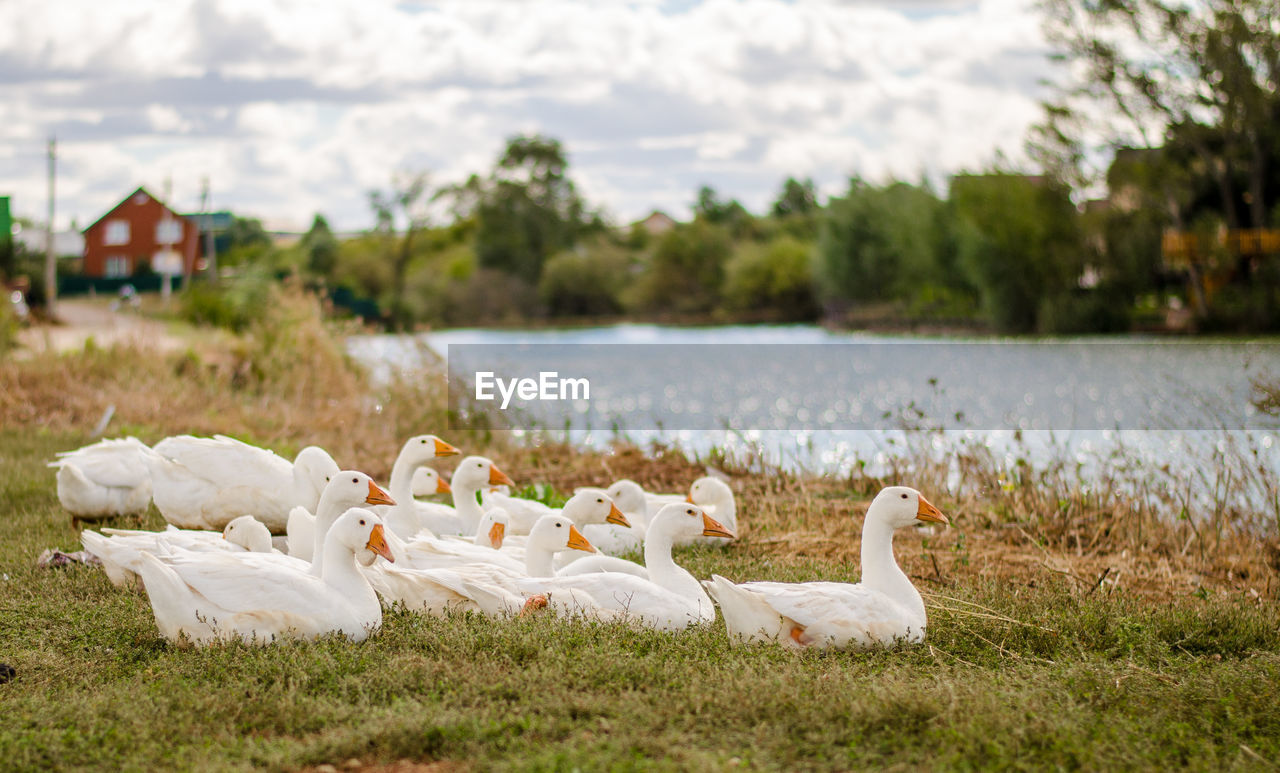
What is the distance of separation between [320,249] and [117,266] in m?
19.7

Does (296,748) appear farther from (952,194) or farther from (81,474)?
(952,194)

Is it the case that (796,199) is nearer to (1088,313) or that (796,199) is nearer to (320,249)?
(320,249)

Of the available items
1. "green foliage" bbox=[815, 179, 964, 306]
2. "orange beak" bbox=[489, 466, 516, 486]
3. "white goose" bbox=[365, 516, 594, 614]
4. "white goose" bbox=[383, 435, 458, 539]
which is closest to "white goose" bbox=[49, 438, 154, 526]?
"white goose" bbox=[383, 435, 458, 539]

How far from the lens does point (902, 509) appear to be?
623cm

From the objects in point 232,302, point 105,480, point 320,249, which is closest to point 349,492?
point 105,480

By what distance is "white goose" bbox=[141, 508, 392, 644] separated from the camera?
5.50 meters

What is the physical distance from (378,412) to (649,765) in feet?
35.6

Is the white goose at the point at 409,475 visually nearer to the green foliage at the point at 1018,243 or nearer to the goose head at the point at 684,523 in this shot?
the goose head at the point at 684,523

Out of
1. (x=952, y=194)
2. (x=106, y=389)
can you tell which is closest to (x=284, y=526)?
(x=106, y=389)

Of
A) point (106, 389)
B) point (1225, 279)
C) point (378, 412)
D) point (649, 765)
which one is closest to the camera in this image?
point (649, 765)

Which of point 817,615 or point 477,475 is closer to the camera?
point 817,615

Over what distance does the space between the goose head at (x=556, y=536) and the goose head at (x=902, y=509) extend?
172 cm

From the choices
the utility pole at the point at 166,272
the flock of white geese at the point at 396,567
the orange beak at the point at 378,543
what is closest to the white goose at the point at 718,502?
the flock of white geese at the point at 396,567

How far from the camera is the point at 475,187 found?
8094 cm
